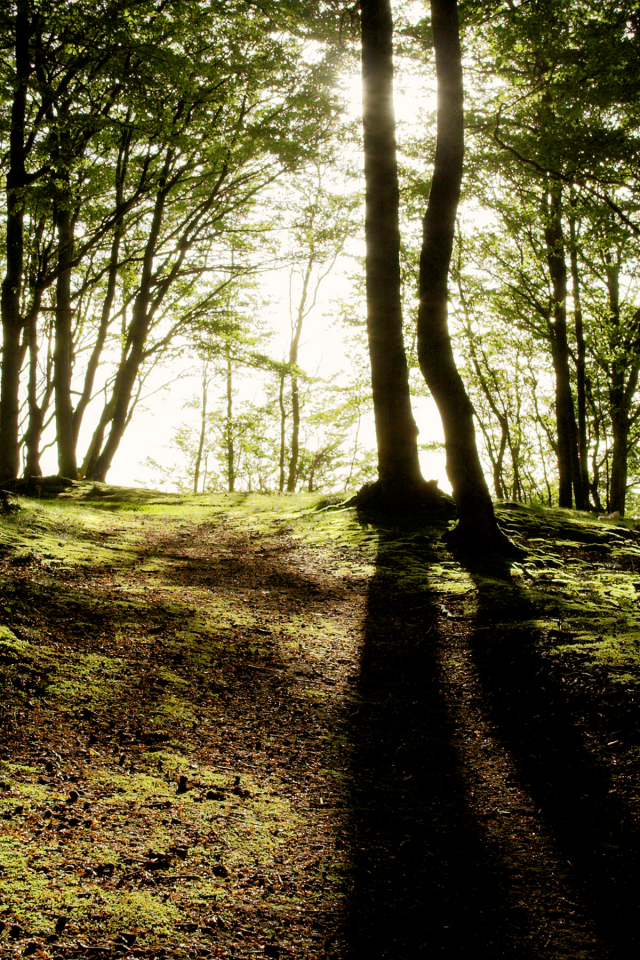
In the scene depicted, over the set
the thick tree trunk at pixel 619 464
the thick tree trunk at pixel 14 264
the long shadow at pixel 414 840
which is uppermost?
the thick tree trunk at pixel 14 264

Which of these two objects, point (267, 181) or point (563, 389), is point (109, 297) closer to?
point (267, 181)

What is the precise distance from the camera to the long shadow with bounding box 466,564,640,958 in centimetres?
229

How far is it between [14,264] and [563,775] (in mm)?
11672

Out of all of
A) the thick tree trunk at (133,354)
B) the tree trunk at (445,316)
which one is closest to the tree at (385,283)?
the tree trunk at (445,316)

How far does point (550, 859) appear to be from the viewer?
8.29 feet

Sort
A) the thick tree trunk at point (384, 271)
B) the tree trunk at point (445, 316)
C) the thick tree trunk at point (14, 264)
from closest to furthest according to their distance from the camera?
the tree trunk at point (445, 316)
the thick tree trunk at point (384, 271)
the thick tree trunk at point (14, 264)

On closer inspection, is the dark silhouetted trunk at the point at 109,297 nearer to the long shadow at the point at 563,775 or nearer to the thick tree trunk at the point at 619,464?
the long shadow at the point at 563,775

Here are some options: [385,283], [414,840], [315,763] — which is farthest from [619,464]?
[414,840]

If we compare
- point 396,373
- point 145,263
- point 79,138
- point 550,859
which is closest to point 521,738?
point 550,859

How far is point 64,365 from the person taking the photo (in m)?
14.1

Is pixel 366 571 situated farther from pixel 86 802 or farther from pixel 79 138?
pixel 79 138

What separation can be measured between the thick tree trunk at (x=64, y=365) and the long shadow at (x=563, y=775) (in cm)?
1198

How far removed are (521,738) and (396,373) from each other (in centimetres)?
593

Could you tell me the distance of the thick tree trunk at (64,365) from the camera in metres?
13.8
